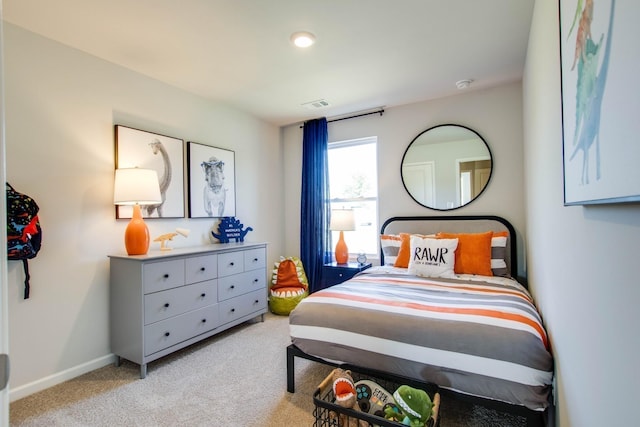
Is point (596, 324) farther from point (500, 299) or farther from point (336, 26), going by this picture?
point (336, 26)

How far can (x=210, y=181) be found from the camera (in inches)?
136

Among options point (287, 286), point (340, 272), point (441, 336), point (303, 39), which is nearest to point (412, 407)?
point (441, 336)

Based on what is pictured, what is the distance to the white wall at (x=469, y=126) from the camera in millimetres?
3162

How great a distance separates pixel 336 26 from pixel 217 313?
267 centimetres

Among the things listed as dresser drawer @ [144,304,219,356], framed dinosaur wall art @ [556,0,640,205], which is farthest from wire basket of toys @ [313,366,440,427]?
dresser drawer @ [144,304,219,356]

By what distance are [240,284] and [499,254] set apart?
259cm

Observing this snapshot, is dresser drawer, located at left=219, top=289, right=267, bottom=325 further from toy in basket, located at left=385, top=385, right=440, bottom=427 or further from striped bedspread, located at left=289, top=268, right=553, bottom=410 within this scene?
toy in basket, located at left=385, top=385, right=440, bottom=427

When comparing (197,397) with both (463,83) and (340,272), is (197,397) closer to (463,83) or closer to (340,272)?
(340,272)

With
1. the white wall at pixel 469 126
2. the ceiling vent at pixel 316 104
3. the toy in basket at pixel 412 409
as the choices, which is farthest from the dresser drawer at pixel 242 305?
the ceiling vent at pixel 316 104

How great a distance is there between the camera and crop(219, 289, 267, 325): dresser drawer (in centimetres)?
305

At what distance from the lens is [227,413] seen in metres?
1.89

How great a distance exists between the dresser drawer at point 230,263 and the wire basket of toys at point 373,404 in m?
1.70

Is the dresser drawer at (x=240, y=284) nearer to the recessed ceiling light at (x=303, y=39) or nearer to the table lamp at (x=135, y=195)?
the table lamp at (x=135, y=195)

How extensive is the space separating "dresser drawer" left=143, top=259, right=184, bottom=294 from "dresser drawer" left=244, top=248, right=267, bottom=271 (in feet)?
2.64
